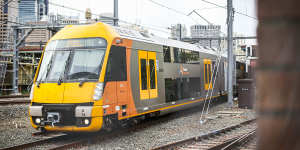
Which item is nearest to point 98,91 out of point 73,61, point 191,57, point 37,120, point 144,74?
point 73,61

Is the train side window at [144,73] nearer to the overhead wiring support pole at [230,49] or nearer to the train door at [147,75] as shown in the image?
the train door at [147,75]

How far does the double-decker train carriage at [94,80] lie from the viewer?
8.31 m

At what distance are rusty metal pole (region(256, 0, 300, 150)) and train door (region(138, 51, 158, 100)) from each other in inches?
361

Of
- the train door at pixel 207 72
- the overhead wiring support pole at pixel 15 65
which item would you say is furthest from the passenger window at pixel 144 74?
the overhead wiring support pole at pixel 15 65

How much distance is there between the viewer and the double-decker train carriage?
8312 mm

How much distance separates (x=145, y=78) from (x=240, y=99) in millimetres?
8093

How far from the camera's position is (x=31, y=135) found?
32.5 feet

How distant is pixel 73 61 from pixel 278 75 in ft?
27.0

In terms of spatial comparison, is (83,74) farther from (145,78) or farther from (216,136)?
(216,136)

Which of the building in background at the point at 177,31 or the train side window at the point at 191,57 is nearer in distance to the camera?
the train side window at the point at 191,57

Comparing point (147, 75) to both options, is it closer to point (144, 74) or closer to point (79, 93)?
point (144, 74)

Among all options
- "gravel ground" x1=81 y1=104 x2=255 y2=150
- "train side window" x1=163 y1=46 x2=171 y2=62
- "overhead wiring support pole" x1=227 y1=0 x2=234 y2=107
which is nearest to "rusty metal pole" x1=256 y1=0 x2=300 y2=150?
"gravel ground" x1=81 y1=104 x2=255 y2=150

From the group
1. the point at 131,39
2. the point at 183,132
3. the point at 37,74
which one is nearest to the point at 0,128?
the point at 37,74

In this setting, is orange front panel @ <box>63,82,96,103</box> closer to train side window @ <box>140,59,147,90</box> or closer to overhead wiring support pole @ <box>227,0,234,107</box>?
train side window @ <box>140,59,147,90</box>
